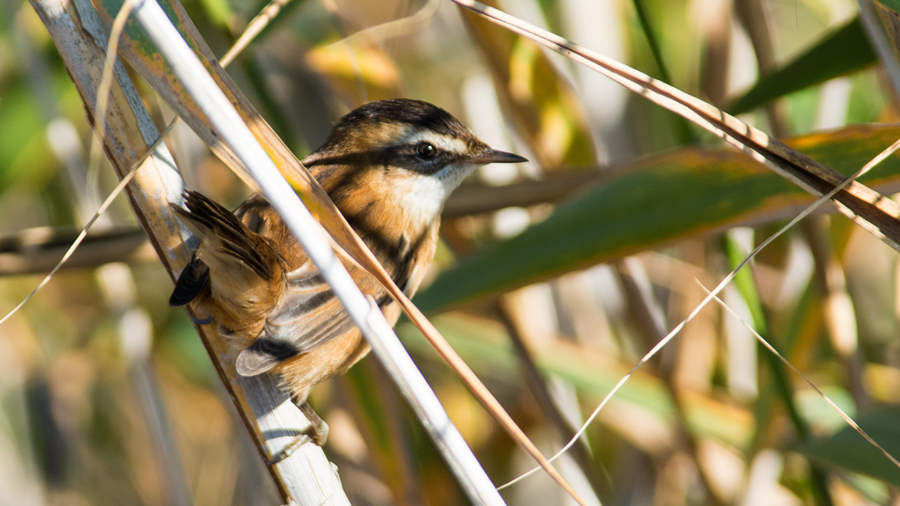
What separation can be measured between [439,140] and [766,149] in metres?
1.09

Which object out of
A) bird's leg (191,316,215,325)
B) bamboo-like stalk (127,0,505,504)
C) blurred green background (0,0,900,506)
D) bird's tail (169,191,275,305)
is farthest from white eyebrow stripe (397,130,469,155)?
bamboo-like stalk (127,0,505,504)

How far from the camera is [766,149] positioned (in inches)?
42.6

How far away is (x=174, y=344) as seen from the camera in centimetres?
307

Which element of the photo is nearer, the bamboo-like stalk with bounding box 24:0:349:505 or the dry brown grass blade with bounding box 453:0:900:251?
the dry brown grass blade with bounding box 453:0:900:251

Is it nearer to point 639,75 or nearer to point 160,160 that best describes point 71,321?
point 160,160

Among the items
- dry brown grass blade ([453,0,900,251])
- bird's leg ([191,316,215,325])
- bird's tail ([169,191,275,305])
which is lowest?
dry brown grass blade ([453,0,900,251])

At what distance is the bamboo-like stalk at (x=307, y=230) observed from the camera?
0.91 metres

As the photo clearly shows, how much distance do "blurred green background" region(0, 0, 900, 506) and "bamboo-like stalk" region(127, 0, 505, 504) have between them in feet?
2.31

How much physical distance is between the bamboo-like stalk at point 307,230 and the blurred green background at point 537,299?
2.31 ft

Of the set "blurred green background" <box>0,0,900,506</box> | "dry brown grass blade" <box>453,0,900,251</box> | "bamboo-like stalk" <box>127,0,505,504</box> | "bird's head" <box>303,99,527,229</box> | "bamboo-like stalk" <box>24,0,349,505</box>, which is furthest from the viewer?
"bird's head" <box>303,99,527,229</box>

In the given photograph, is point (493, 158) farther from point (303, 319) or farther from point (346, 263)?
point (303, 319)

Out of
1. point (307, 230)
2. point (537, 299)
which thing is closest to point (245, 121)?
point (307, 230)

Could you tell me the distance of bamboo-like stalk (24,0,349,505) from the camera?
121 centimetres

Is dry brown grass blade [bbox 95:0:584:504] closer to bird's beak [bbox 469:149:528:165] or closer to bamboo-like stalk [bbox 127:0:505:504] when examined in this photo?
bamboo-like stalk [bbox 127:0:505:504]
